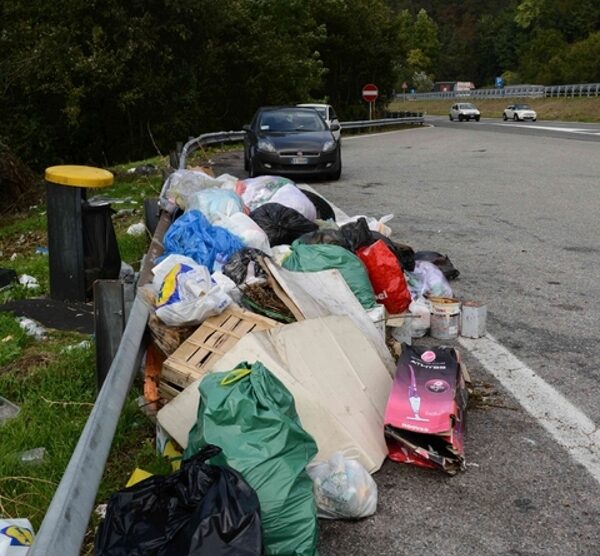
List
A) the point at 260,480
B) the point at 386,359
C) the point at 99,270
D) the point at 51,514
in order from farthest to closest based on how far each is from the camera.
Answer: the point at 99,270 → the point at 386,359 → the point at 260,480 → the point at 51,514

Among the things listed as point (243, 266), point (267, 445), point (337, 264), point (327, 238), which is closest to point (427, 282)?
point (327, 238)

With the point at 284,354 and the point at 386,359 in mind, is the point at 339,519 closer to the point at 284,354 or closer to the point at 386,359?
the point at 284,354

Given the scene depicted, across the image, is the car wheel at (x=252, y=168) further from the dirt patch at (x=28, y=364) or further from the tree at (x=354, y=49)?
the tree at (x=354, y=49)

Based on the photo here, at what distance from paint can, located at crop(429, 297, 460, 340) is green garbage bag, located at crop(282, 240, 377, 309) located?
45 centimetres

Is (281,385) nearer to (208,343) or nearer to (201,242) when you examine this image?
(208,343)

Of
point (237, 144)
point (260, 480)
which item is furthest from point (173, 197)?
point (237, 144)

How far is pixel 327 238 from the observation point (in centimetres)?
588

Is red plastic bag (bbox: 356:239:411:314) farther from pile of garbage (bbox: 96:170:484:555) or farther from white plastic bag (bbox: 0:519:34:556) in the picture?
white plastic bag (bbox: 0:519:34:556)

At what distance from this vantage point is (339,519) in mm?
3004

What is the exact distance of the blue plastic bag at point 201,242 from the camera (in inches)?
220

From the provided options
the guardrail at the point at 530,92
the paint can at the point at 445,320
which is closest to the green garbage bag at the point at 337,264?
the paint can at the point at 445,320

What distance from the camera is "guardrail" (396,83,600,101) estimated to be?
57691mm

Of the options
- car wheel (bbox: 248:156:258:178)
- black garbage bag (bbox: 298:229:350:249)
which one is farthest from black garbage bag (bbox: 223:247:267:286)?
car wheel (bbox: 248:156:258:178)

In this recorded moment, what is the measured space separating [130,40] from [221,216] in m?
20.7
